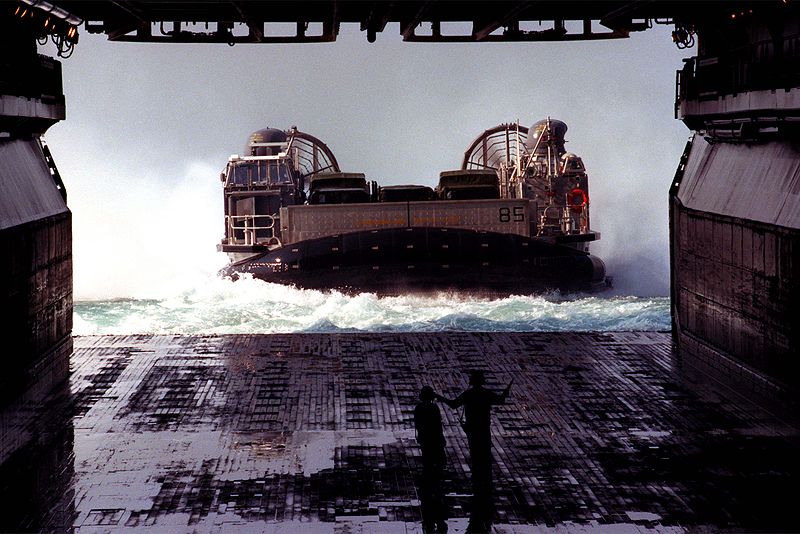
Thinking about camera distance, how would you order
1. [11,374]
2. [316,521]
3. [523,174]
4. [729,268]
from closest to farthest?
1. [316,521]
2. [11,374]
3. [729,268]
4. [523,174]

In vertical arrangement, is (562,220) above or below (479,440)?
above

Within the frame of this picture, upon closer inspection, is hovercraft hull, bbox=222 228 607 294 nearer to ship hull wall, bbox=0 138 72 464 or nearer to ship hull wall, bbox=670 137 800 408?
ship hull wall, bbox=670 137 800 408

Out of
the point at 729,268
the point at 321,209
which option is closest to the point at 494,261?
the point at 321,209

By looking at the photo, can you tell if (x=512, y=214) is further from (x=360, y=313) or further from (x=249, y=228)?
(x=249, y=228)

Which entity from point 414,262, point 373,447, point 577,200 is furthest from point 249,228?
point 373,447

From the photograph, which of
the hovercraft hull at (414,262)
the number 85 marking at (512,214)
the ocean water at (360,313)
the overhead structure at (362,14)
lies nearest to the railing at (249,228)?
the ocean water at (360,313)

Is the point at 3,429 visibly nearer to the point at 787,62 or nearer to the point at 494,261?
the point at 787,62

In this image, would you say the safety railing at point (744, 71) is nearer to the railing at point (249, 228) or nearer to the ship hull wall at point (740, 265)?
the ship hull wall at point (740, 265)
